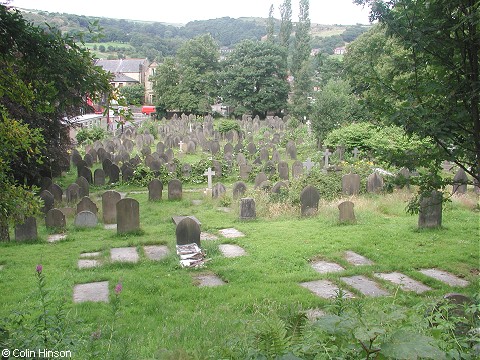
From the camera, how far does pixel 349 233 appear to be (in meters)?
11.1

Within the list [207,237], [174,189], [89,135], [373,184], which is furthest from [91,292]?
[89,135]

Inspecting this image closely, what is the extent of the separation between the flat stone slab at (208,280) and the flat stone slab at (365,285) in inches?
83.7

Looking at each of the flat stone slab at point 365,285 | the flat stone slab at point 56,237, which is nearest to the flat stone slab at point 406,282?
the flat stone slab at point 365,285

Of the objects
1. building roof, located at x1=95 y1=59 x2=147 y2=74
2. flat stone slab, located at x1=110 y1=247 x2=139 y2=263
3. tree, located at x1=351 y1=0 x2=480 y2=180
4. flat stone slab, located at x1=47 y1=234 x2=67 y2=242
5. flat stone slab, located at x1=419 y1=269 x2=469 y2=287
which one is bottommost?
flat stone slab, located at x1=47 y1=234 x2=67 y2=242

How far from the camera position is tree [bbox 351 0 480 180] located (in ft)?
19.9

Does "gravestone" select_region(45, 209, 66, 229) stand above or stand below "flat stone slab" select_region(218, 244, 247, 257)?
above

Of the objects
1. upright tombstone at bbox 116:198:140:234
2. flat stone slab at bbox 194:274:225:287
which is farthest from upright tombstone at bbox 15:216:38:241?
flat stone slab at bbox 194:274:225:287

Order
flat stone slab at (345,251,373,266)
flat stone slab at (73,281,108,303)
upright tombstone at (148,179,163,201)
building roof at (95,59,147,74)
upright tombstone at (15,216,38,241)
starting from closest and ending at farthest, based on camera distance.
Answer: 1. flat stone slab at (73,281,108,303)
2. flat stone slab at (345,251,373,266)
3. upright tombstone at (15,216,38,241)
4. upright tombstone at (148,179,163,201)
5. building roof at (95,59,147,74)

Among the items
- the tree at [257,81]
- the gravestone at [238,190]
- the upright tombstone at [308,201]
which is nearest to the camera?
the upright tombstone at [308,201]

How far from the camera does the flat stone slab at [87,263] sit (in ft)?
28.9

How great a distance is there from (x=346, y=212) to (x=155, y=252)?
5.03m

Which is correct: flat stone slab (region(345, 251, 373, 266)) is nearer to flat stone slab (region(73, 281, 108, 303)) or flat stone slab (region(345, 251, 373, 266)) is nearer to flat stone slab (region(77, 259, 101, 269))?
flat stone slab (region(73, 281, 108, 303))

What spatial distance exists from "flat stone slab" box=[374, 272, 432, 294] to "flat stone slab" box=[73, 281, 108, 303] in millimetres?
4593

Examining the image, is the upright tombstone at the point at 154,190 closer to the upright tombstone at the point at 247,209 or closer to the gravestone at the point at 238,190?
the gravestone at the point at 238,190
